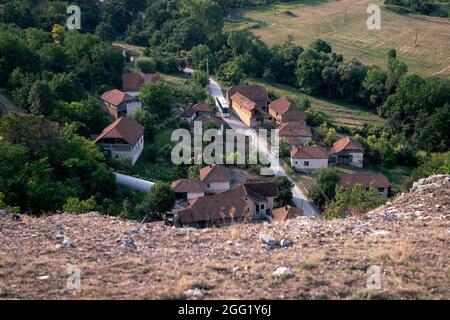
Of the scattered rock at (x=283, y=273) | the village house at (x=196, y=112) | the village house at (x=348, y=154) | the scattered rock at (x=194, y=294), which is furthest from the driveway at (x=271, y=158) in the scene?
the scattered rock at (x=194, y=294)

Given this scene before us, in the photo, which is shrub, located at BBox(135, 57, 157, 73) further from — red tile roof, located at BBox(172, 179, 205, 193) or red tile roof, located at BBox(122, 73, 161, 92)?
red tile roof, located at BBox(172, 179, 205, 193)

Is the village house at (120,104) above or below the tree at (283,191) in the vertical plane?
above

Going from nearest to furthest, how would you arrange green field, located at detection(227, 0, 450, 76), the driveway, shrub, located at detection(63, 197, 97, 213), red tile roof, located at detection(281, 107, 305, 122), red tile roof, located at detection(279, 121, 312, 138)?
shrub, located at detection(63, 197, 97, 213) → the driveway → red tile roof, located at detection(279, 121, 312, 138) → red tile roof, located at detection(281, 107, 305, 122) → green field, located at detection(227, 0, 450, 76)

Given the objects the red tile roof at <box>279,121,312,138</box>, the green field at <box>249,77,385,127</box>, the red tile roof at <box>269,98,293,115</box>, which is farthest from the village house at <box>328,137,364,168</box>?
the green field at <box>249,77,385,127</box>

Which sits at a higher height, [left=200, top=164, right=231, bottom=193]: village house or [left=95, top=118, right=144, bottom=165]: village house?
[left=95, top=118, right=144, bottom=165]: village house

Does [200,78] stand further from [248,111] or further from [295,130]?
[295,130]

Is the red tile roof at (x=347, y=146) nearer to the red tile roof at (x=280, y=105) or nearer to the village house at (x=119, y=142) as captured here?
the red tile roof at (x=280, y=105)
